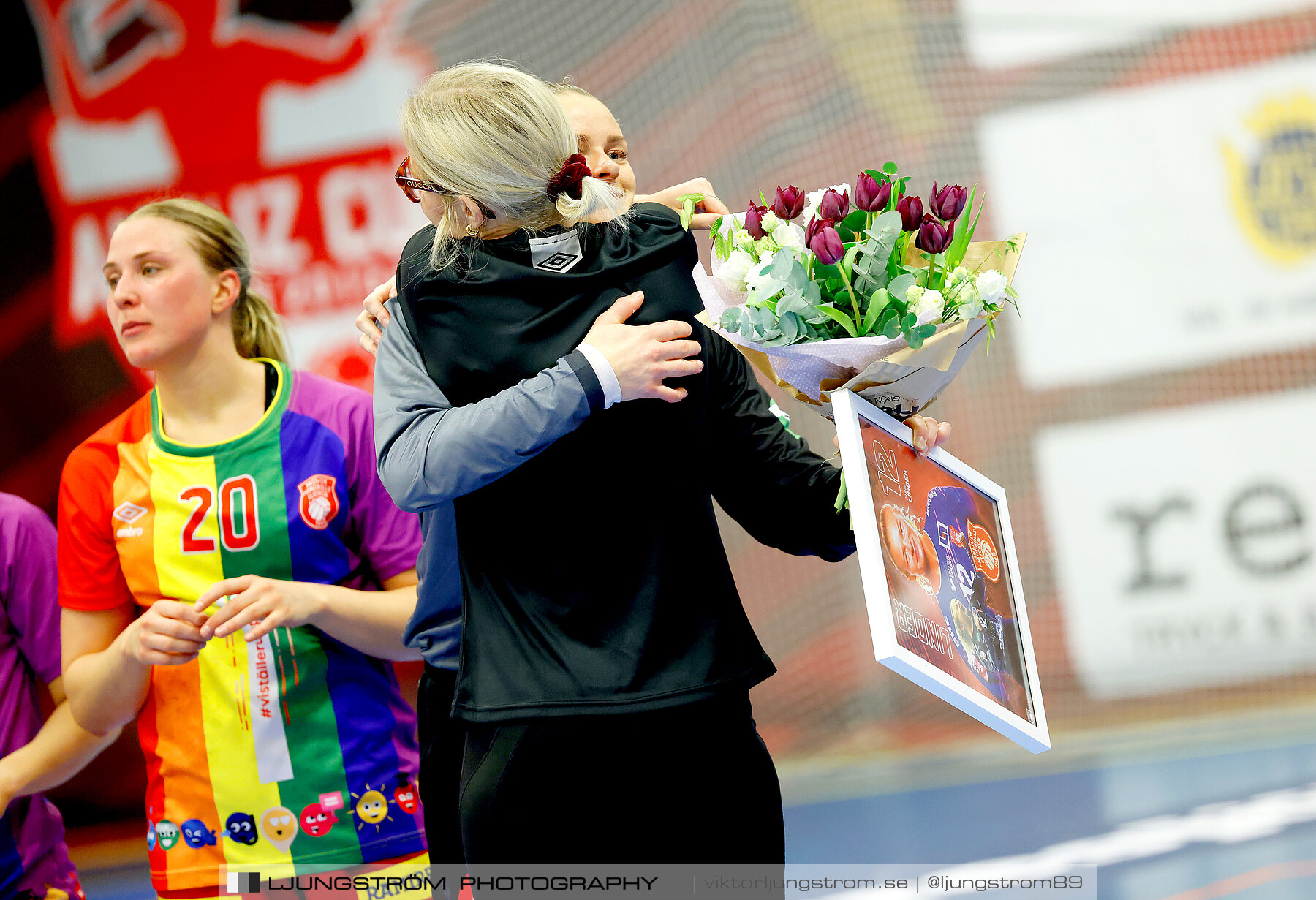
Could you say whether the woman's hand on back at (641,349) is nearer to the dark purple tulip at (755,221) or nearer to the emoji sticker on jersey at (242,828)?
the dark purple tulip at (755,221)

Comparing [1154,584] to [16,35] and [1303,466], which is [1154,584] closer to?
[1303,466]

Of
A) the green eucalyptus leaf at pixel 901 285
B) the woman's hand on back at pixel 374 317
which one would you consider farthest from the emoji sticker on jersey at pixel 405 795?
the green eucalyptus leaf at pixel 901 285

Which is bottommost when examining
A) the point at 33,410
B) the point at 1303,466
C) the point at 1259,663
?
the point at 1259,663

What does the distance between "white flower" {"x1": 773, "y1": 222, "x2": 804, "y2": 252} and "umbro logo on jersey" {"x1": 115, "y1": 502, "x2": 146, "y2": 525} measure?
1.22 m

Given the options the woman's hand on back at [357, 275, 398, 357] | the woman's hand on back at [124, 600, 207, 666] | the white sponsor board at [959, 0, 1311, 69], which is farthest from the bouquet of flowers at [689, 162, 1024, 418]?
the white sponsor board at [959, 0, 1311, 69]

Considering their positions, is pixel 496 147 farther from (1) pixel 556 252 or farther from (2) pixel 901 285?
(2) pixel 901 285

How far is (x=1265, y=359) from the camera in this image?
513 centimetres

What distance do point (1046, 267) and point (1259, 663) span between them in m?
1.90

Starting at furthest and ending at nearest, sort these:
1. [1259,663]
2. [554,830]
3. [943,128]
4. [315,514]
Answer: [943,128] < [1259,663] < [315,514] < [554,830]

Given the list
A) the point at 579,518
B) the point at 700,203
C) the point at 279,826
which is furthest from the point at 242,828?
the point at 700,203

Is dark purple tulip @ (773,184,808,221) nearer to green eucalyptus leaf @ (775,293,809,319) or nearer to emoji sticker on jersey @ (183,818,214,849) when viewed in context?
green eucalyptus leaf @ (775,293,809,319)

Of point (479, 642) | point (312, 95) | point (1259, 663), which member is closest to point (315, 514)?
point (479, 642)

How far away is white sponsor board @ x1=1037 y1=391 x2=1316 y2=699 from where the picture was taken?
494 centimetres

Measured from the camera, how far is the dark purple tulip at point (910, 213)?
4.49 ft
